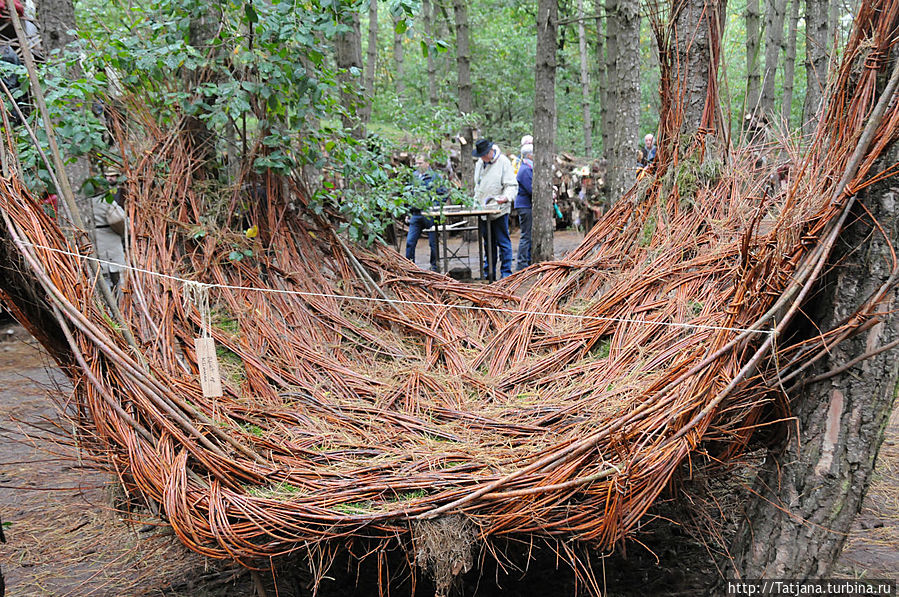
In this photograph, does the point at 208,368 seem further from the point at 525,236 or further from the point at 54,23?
the point at 525,236

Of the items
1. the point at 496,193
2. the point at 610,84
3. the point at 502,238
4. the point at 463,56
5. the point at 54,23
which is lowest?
the point at 502,238

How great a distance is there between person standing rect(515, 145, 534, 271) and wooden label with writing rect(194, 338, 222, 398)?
676cm

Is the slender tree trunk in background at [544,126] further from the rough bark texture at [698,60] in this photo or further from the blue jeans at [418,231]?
the rough bark texture at [698,60]

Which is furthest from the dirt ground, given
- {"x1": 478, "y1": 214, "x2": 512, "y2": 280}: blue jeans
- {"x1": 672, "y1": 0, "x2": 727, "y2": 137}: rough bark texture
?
{"x1": 478, "y1": 214, "x2": 512, "y2": 280}: blue jeans

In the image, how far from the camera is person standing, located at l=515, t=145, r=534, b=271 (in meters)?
9.28

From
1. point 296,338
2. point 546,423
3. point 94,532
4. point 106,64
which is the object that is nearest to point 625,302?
point 546,423

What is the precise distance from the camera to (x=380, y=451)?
8.80ft

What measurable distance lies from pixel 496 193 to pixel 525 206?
2.37ft

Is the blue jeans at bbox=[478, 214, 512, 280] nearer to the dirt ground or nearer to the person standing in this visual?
the person standing

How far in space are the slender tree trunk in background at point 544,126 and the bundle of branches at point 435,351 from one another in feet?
12.9

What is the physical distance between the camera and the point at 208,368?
270cm

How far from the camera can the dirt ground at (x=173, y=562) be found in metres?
2.83

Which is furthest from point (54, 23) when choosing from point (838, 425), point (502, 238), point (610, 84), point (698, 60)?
point (610, 84)

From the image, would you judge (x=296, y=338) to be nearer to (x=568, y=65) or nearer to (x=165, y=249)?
(x=165, y=249)
